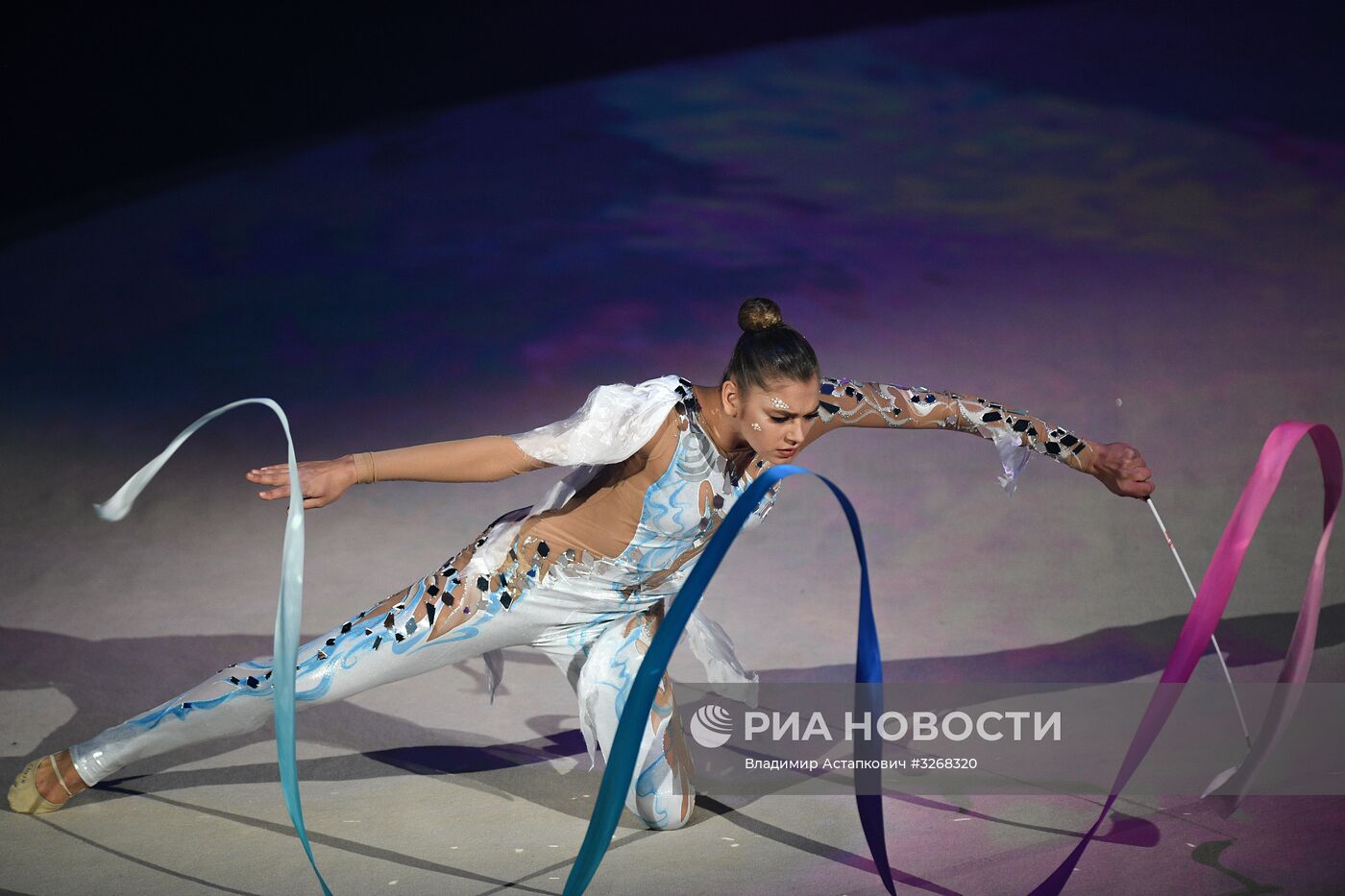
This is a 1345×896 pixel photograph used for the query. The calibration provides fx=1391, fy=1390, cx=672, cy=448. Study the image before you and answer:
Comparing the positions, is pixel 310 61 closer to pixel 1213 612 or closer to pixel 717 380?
pixel 717 380

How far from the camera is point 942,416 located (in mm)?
2441

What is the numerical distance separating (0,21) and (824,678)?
5.56 metres

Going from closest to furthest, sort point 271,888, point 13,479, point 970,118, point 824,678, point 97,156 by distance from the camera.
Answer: point 271,888, point 824,678, point 13,479, point 970,118, point 97,156

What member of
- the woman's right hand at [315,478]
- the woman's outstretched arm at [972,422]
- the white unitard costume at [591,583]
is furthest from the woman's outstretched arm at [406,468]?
the woman's outstretched arm at [972,422]

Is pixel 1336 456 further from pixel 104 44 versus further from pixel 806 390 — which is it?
pixel 104 44

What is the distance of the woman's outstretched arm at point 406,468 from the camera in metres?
2.00

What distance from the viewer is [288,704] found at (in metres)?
1.98

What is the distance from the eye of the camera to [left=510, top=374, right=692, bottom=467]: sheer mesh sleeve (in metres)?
2.15

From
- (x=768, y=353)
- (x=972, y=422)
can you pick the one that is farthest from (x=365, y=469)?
(x=972, y=422)

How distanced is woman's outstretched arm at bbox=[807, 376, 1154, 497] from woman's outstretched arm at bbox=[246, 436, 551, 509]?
55 cm

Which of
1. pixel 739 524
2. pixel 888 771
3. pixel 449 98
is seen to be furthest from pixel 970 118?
pixel 739 524

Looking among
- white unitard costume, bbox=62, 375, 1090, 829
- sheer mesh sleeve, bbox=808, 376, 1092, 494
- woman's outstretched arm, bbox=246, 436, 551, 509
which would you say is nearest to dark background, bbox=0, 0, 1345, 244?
sheer mesh sleeve, bbox=808, 376, 1092, 494

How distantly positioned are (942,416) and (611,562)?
2.08ft

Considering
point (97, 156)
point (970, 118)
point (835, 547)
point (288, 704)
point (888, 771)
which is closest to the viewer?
point (288, 704)
